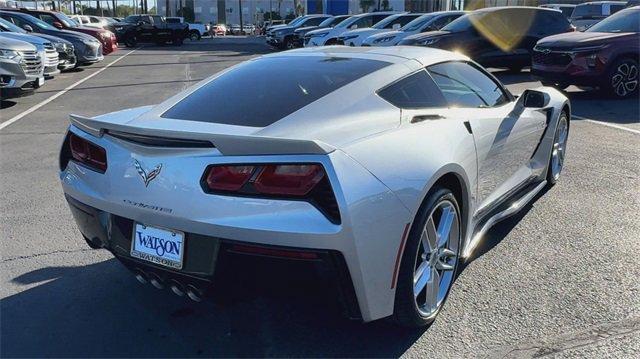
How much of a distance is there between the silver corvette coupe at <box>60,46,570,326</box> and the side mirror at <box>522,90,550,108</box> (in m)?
0.72

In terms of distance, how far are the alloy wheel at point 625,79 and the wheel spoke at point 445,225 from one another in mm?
8861

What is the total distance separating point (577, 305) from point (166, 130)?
2.46 meters

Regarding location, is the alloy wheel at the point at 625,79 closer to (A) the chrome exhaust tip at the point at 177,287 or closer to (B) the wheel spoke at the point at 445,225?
(B) the wheel spoke at the point at 445,225

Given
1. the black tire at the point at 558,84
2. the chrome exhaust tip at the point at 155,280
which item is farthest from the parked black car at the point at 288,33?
the chrome exhaust tip at the point at 155,280

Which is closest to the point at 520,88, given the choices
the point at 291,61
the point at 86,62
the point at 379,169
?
the point at 291,61

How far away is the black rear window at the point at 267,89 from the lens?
300cm

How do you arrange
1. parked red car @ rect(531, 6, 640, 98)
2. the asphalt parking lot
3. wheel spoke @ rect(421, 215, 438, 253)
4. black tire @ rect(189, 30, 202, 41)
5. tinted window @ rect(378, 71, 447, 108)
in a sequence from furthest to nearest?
black tire @ rect(189, 30, 202, 41)
parked red car @ rect(531, 6, 640, 98)
tinted window @ rect(378, 71, 447, 108)
wheel spoke @ rect(421, 215, 438, 253)
the asphalt parking lot

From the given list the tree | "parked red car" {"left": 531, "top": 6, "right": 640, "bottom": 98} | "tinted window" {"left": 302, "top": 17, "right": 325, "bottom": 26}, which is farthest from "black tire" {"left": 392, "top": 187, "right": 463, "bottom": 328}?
the tree

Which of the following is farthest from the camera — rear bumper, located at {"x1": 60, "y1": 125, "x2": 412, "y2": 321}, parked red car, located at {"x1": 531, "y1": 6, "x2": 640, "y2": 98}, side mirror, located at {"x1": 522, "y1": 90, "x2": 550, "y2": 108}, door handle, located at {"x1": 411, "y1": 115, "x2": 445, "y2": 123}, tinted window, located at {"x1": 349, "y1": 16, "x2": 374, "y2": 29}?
tinted window, located at {"x1": 349, "y1": 16, "x2": 374, "y2": 29}

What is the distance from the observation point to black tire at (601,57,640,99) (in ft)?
34.4

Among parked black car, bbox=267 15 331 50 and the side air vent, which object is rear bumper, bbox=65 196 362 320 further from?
parked black car, bbox=267 15 331 50

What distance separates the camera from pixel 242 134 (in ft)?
8.70

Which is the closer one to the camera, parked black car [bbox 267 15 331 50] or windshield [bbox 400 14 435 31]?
windshield [bbox 400 14 435 31]

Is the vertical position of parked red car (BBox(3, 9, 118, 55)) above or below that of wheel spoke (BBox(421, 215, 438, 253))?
above
